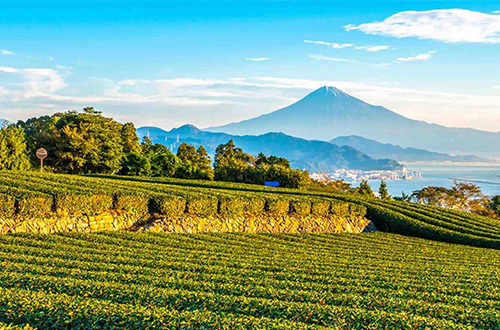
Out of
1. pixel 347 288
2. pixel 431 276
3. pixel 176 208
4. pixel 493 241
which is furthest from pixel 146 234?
pixel 493 241

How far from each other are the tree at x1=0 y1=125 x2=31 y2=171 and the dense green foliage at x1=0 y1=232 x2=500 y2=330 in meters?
18.9

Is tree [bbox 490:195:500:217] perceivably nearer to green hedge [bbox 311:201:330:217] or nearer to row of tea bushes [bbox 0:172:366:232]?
row of tea bushes [bbox 0:172:366:232]

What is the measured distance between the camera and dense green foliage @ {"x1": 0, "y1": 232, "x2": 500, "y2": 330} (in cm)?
523

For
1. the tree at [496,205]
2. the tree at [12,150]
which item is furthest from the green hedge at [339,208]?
the tree at [496,205]

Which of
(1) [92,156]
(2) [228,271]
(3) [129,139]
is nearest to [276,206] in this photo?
(2) [228,271]

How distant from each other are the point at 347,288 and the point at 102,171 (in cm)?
2746

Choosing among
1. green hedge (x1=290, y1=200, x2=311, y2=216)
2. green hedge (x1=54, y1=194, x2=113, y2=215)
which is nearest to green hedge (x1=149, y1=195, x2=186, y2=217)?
green hedge (x1=54, y1=194, x2=113, y2=215)

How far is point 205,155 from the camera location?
144 ft

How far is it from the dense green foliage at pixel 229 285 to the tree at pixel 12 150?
18.9m

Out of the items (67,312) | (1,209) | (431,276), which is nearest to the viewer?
(67,312)

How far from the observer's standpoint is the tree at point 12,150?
27.4m

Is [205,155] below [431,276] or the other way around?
the other way around

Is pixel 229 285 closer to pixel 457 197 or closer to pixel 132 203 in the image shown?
pixel 132 203

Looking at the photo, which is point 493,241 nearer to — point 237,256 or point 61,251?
point 237,256
